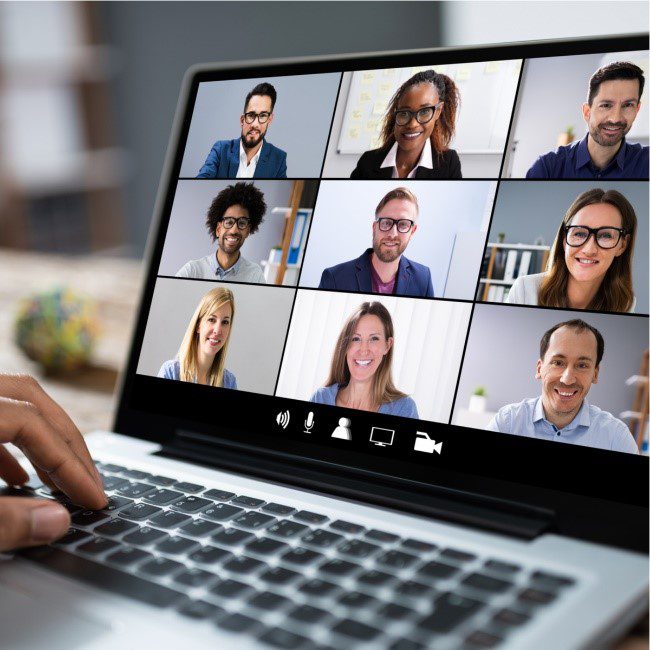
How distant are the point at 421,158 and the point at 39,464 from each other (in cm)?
35

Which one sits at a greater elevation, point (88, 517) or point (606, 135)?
point (606, 135)

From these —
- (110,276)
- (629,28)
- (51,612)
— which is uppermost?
(629,28)

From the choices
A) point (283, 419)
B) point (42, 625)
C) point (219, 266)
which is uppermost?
point (219, 266)

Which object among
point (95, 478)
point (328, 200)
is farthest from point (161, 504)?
point (328, 200)

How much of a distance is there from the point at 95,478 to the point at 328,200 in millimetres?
265

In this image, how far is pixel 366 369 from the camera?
1.71 ft

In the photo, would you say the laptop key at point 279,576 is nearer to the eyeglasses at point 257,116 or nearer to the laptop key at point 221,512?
the laptop key at point 221,512

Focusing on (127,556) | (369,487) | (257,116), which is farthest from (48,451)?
(257,116)

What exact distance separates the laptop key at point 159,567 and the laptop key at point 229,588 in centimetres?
3

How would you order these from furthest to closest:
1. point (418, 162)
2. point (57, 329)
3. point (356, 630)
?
point (57, 329) < point (418, 162) < point (356, 630)

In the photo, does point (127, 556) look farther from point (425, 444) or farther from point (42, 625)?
point (425, 444)

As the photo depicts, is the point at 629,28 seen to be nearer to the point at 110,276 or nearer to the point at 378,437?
the point at 378,437

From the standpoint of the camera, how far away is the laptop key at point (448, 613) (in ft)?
1.09

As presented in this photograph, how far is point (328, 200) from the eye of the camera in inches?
22.3
